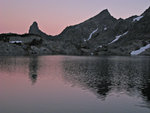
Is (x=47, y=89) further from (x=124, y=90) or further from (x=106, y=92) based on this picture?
(x=124, y=90)

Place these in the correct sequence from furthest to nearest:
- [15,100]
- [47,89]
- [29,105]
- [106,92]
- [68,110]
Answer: [47,89] < [106,92] < [15,100] < [29,105] < [68,110]

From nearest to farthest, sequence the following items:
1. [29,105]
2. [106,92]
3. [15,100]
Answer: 1. [29,105]
2. [15,100]
3. [106,92]

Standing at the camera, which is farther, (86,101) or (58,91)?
(58,91)

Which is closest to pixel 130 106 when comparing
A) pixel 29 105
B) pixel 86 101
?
pixel 86 101

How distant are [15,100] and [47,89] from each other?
10.0 meters

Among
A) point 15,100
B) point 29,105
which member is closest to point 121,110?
point 29,105

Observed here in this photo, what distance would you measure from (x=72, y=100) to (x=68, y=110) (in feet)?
18.6

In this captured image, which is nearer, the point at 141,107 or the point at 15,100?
the point at 141,107

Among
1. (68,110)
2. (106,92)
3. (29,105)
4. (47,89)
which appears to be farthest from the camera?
(47,89)

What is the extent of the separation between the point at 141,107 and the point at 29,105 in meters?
16.4

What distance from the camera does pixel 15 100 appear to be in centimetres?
3244

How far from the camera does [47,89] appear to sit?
41.7 metres

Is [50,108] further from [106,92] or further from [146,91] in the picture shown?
[146,91]

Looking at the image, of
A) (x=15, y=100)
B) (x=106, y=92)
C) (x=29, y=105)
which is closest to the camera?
(x=29, y=105)
